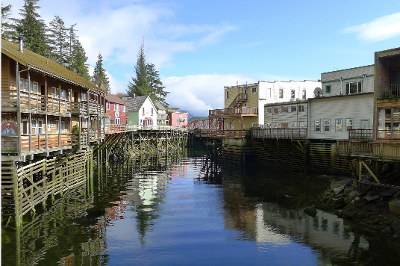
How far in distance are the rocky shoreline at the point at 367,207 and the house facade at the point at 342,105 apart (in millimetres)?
10860

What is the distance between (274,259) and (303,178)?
19971 millimetres

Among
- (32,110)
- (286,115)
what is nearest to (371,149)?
(286,115)

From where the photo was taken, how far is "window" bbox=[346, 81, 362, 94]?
36.3 metres

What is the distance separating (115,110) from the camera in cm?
6078

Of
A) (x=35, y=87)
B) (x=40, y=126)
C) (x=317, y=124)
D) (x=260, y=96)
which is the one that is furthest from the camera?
(x=260, y=96)

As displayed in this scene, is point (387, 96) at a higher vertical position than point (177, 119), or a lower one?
lower

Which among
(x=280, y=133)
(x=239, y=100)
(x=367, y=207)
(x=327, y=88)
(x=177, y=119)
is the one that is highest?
(x=239, y=100)

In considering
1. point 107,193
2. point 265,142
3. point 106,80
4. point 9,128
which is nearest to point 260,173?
point 265,142

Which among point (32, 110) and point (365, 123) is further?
point (365, 123)

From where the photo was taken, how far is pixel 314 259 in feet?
46.9

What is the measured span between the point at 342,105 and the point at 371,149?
1346 centimetres

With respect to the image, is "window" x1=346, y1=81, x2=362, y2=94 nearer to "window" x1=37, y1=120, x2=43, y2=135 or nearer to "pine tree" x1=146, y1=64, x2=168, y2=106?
"window" x1=37, y1=120, x2=43, y2=135

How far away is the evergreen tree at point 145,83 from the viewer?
9869 centimetres

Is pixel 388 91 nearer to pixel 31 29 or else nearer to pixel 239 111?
pixel 239 111
